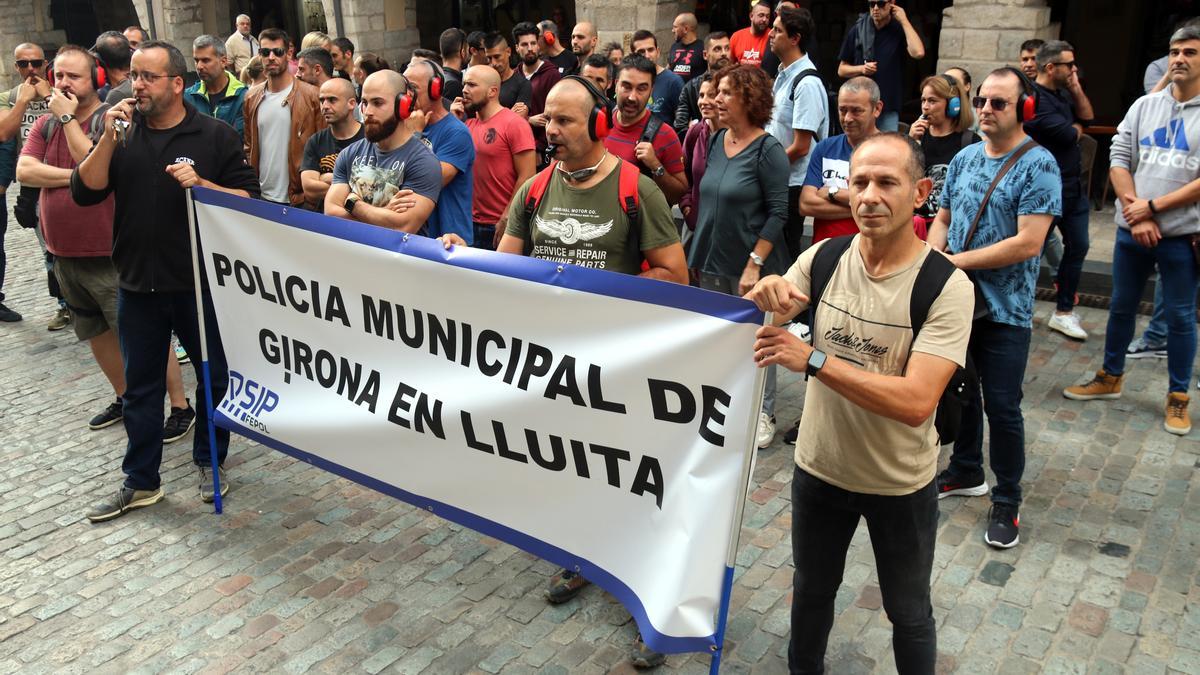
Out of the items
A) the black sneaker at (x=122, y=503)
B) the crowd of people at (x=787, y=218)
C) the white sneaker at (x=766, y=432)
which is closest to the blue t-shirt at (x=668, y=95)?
the crowd of people at (x=787, y=218)

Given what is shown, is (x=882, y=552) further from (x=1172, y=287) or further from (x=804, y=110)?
(x=804, y=110)

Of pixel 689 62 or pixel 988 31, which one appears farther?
pixel 689 62

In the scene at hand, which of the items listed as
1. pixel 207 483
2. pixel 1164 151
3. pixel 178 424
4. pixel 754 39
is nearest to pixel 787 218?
pixel 1164 151

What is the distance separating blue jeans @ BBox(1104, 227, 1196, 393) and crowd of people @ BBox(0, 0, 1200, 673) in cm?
1

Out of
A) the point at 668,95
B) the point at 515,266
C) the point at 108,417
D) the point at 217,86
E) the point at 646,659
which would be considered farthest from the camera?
the point at 668,95

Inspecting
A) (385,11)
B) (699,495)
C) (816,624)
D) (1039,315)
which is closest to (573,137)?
(699,495)

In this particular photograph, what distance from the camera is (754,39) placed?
9.74 meters

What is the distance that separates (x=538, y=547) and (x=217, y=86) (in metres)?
6.21

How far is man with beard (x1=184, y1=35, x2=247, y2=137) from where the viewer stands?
8.38 metres

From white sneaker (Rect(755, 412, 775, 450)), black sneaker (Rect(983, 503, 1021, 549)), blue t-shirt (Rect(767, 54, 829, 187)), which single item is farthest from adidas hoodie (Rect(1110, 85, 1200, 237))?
white sneaker (Rect(755, 412, 775, 450))

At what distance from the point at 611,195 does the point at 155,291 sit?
8.02 ft

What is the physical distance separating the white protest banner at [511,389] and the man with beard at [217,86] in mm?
3776

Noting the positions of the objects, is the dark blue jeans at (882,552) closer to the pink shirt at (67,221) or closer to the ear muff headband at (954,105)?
the ear muff headband at (954,105)

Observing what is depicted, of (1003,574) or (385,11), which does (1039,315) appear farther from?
(385,11)
